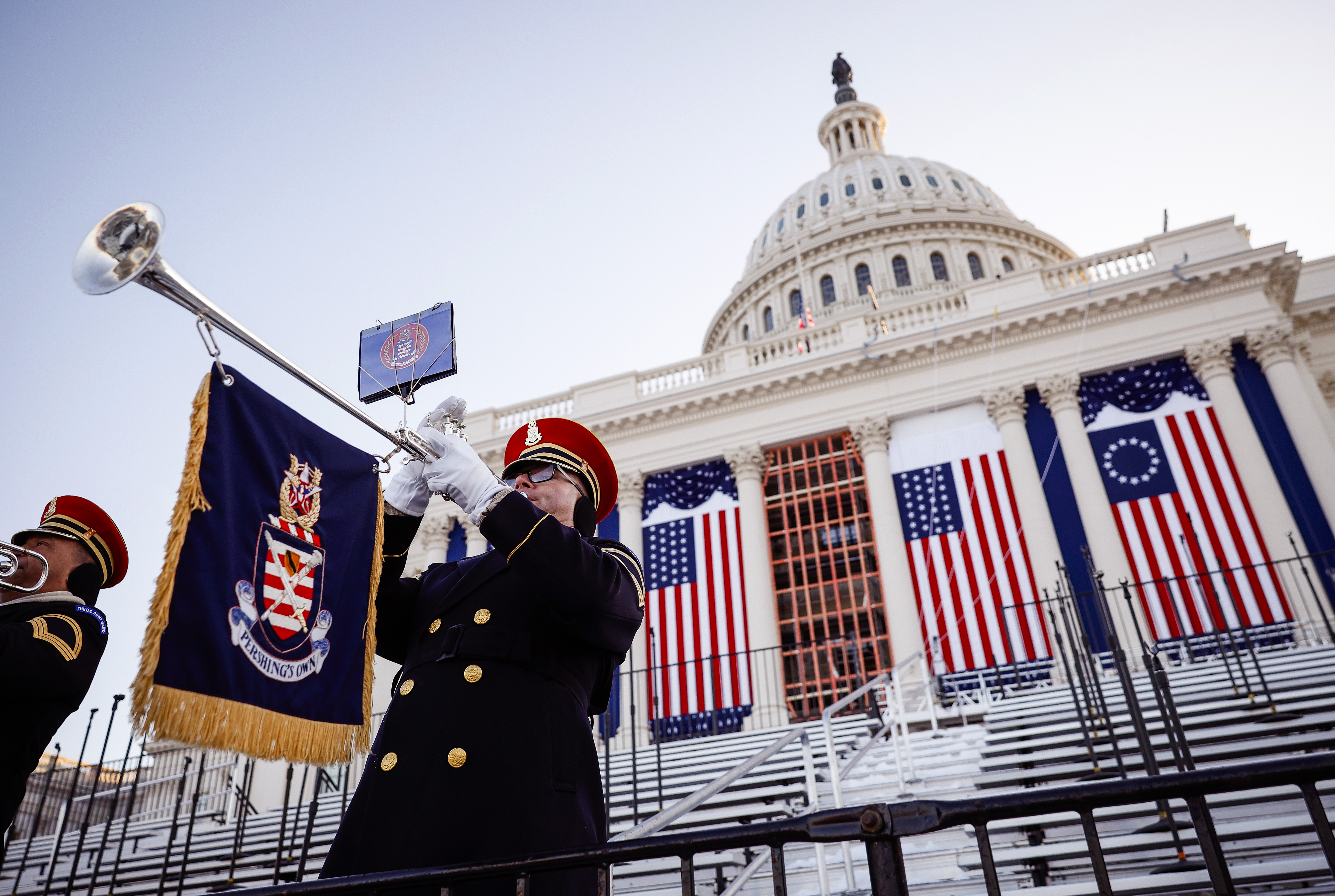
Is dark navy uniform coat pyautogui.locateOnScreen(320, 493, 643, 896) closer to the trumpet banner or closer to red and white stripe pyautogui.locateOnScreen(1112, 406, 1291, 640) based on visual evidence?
the trumpet banner

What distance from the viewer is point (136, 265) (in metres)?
2.30

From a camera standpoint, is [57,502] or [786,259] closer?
[57,502]

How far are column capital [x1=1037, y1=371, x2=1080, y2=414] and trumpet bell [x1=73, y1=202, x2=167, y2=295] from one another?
1857 cm

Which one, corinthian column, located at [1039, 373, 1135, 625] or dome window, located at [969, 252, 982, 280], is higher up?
Answer: dome window, located at [969, 252, 982, 280]

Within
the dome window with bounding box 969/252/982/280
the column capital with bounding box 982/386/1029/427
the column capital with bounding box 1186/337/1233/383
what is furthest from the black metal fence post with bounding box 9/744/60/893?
the dome window with bounding box 969/252/982/280

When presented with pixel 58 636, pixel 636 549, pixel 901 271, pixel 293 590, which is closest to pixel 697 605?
pixel 636 549

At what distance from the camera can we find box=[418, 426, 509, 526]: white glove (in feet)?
8.34

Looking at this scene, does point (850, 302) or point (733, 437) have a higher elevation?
point (850, 302)

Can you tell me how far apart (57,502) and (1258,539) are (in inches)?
698

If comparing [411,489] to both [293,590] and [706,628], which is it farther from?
[706,628]

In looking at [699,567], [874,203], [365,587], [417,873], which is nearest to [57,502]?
[365,587]

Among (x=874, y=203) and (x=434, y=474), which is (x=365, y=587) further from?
(x=874, y=203)

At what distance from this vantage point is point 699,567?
19.1 metres

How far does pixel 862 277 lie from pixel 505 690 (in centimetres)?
4544
